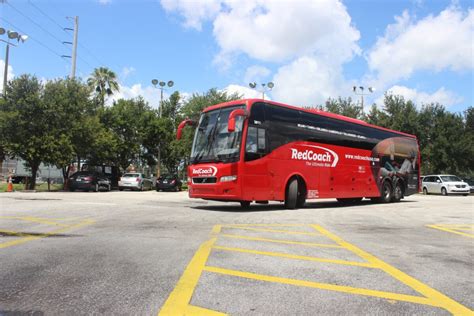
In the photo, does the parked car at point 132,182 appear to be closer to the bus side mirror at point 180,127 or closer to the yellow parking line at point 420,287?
the bus side mirror at point 180,127

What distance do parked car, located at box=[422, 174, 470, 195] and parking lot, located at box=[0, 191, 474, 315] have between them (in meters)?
26.1

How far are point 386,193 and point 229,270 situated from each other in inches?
691

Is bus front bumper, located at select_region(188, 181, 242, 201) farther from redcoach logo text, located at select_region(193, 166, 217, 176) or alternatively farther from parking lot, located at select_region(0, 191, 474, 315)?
parking lot, located at select_region(0, 191, 474, 315)

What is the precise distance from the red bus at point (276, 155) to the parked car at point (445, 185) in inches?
665

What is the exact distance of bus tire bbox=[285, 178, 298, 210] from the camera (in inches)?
586

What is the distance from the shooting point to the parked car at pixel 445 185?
3253 cm

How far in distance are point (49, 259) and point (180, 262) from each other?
172 centimetres

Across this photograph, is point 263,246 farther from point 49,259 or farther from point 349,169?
point 349,169

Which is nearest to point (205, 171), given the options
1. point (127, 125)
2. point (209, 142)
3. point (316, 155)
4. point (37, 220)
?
point (209, 142)

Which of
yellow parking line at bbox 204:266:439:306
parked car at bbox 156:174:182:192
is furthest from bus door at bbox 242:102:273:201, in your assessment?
parked car at bbox 156:174:182:192

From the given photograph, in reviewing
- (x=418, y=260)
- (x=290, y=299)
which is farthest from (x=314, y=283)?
(x=418, y=260)

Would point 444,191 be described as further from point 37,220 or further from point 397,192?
point 37,220

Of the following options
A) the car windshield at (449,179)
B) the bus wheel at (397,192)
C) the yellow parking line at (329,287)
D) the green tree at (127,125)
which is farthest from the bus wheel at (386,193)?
the green tree at (127,125)

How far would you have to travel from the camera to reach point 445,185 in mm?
33031
